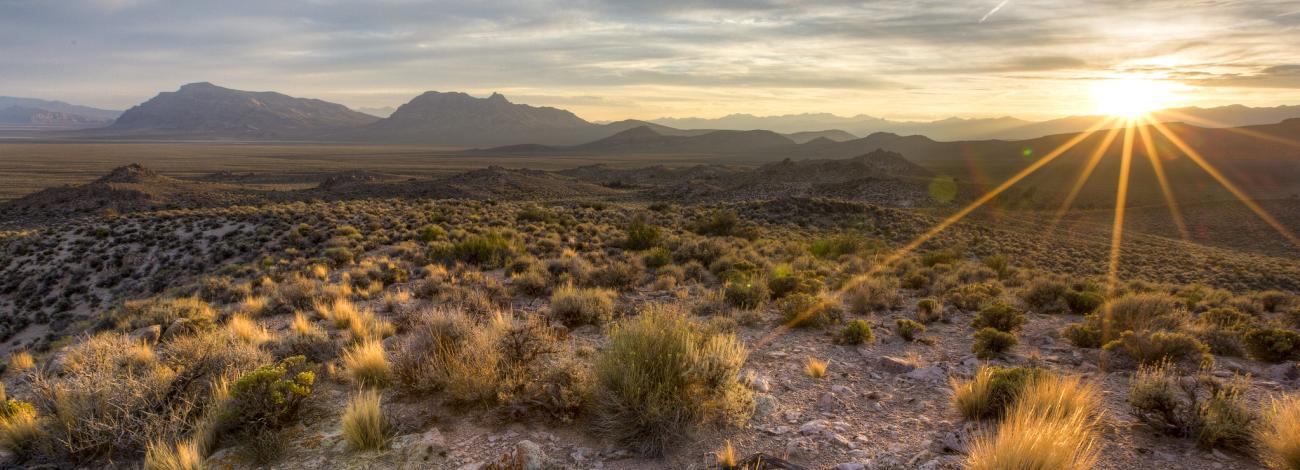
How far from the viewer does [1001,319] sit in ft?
24.7

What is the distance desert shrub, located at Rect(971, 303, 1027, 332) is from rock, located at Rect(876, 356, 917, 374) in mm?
2335

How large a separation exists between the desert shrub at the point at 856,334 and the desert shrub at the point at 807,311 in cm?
59

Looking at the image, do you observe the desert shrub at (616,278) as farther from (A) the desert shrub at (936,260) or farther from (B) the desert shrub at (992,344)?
(A) the desert shrub at (936,260)

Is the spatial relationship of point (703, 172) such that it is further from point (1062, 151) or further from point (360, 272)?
point (1062, 151)

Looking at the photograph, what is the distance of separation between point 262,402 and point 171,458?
0.75 metres

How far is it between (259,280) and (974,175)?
10395 centimetres

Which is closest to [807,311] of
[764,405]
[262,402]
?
[764,405]

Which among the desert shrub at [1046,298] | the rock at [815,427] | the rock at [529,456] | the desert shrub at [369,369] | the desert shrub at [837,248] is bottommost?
the desert shrub at [837,248]

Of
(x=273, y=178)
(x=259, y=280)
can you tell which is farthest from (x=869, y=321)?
(x=273, y=178)

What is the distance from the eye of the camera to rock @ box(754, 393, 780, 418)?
15.4ft

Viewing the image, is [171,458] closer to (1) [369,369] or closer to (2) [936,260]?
(1) [369,369]

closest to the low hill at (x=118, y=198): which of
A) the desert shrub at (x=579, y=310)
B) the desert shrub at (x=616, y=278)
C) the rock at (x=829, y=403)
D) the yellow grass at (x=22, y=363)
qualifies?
the yellow grass at (x=22, y=363)

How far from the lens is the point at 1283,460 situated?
11.6 ft

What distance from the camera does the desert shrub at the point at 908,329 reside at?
723 centimetres
